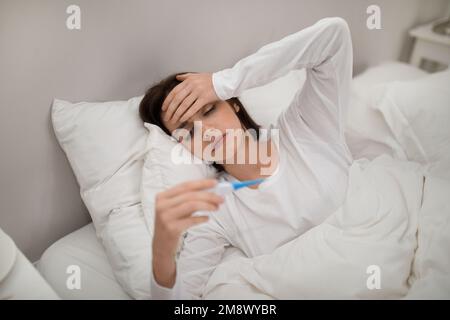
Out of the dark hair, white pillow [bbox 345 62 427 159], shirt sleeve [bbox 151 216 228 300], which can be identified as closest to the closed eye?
the dark hair

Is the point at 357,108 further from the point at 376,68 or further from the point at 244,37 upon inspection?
the point at 244,37

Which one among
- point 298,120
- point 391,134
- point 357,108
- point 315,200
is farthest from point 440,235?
point 357,108

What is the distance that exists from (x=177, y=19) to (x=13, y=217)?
26.7 inches

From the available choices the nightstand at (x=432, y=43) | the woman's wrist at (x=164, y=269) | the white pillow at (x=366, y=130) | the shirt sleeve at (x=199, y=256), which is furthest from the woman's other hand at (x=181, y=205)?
the nightstand at (x=432, y=43)

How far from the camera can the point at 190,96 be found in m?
0.87

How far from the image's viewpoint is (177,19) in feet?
3.54

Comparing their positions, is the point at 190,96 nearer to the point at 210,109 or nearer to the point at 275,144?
the point at 210,109

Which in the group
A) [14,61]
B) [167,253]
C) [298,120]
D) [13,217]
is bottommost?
[13,217]

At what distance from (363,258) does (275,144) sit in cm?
38

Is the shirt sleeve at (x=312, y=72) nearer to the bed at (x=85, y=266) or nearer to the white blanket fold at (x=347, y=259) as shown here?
the white blanket fold at (x=347, y=259)

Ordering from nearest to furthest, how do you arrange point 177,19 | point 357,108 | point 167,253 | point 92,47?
point 167,253, point 92,47, point 177,19, point 357,108

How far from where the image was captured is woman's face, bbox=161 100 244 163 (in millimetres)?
918

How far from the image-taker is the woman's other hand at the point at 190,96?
0.87 m

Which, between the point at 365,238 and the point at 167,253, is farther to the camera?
the point at 365,238
